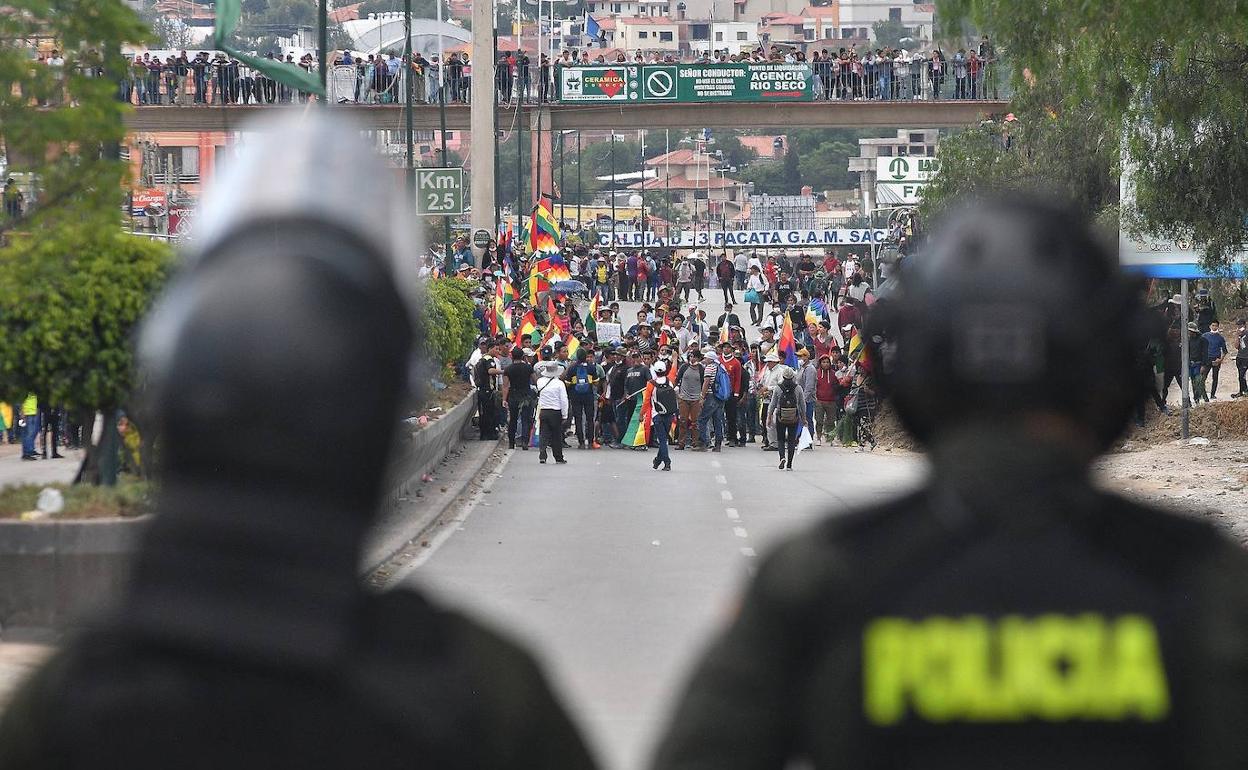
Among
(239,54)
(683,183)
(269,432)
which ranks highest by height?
(683,183)

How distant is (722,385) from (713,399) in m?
0.54

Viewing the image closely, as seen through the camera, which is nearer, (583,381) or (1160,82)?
(1160,82)

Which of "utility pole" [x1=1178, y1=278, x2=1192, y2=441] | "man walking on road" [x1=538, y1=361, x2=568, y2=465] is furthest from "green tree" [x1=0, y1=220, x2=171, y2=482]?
"utility pole" [x1=1178, y1=278, x2=1192, y2=441]

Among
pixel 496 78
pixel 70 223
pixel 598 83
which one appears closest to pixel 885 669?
pixel 70 223

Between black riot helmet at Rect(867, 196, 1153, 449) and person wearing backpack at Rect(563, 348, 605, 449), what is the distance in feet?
85.1

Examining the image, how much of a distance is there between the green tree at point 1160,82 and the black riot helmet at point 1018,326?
11990 millimetres

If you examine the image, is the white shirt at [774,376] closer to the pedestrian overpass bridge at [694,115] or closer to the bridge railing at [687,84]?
the bridge railing at [687,84]

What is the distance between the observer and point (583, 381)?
28.5 m

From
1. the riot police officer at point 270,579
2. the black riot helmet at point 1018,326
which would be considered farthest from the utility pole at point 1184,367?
Answer: the riot police officer at point 270,579

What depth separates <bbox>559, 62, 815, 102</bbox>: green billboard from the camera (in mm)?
53000

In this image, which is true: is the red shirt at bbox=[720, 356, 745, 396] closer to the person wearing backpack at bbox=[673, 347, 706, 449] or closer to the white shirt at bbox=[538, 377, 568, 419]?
the person wearing backpack at bbox=[673, 347, 706, 449]

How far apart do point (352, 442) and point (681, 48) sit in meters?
192

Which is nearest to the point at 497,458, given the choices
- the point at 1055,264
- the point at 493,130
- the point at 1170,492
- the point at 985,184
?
the point at 1170,492

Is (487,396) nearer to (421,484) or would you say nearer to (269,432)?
(421,484)
